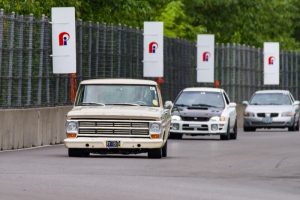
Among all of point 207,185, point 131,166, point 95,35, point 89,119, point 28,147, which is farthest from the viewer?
point 95,35

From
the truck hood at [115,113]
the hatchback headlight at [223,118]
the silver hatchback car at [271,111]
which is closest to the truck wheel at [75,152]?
the truck hood at [115,113]

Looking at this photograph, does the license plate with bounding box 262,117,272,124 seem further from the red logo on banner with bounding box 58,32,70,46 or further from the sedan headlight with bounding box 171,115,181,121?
the red logo on banner with bounding box 58,32,70,46

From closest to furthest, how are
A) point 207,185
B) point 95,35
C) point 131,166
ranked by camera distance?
point 207,185 → point 131,166 → point 95,35

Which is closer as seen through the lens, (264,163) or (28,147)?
(264,163)

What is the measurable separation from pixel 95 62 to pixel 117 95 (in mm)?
16475

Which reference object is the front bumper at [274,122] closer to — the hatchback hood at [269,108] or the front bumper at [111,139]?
the hatchback hood at [269,108]

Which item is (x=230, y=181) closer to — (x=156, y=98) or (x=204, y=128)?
(x=156, y=98)

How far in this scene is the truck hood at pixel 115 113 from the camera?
94.2ft

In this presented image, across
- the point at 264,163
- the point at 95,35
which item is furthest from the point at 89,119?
the point at 95,35

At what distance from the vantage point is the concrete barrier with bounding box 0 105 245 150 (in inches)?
1321

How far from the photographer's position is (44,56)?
4019cm

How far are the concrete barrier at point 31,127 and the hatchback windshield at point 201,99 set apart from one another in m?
5.15

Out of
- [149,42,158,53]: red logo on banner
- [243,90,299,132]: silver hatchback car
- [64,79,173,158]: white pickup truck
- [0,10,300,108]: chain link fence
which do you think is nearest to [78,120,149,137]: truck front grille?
[64,79,173,158]: white pickup truck

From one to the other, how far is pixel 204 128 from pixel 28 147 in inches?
329
